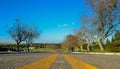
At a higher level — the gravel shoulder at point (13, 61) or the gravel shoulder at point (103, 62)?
the gravel shoulder at point (13, 61)

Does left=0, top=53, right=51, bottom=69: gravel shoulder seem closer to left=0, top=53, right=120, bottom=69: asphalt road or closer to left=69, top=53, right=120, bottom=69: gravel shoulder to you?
left=0, top=53, right=120, bottom=69: asphalt road

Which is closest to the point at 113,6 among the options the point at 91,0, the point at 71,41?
the point at 91,0

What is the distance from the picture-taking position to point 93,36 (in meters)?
75.9

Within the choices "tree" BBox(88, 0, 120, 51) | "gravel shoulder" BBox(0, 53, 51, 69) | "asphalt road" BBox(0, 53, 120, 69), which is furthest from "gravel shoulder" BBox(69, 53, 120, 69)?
"tree" BBox(88, 0, 120, 51)

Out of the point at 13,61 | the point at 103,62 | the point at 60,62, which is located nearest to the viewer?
the point at 60,62

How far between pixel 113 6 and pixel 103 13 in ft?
14.4

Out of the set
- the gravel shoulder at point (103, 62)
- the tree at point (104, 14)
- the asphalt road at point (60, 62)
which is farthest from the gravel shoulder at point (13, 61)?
the tree at point (104, 14)

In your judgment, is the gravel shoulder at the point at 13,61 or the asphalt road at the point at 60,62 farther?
the asphalt road at the point at 60,62

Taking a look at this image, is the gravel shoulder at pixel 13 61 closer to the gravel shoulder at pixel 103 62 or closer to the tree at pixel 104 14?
the gravel shoulder at pixel 103 62

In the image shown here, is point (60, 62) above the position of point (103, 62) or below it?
above

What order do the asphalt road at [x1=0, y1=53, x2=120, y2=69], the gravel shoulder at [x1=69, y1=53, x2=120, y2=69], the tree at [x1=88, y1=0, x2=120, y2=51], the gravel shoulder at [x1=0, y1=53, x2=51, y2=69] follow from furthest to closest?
1. the tree at [x1=88, y1=0, x2=120, y2=51]
2. the gravel shoulder at [x1=69, y1=53, x2=120, y2=69]
3. the asphalt road at [x1=0, y1=53, x2=120, y2=69]
4. the gravel shoulder at [x1=0, y1=53, x2=51, y2=69]

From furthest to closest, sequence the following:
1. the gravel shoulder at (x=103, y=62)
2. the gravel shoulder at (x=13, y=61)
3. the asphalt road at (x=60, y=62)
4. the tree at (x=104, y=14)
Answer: the tree at (x=104, y=14), the gravel shoulder at (x=103, y=62), the asphalt road at (x=60, y=62), the gravel shoulder at (x=13, y=61)

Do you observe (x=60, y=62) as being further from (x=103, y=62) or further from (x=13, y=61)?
(x=103, y=62)

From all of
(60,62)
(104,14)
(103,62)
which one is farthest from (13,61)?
(104,14)
